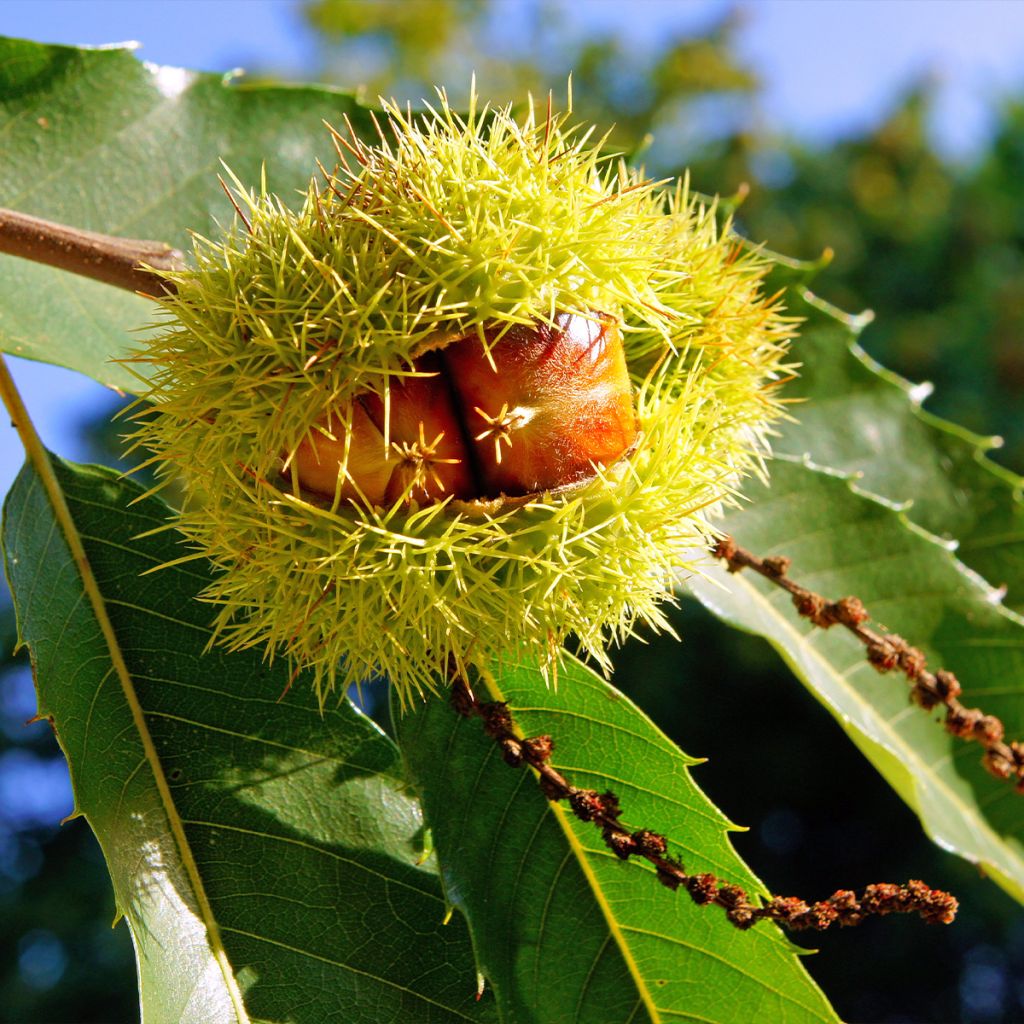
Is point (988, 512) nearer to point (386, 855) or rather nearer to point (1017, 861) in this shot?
point (1017, 861)

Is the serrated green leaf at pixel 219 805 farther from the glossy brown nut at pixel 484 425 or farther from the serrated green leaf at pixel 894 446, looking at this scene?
the serrated green leaf at pixel 894 446

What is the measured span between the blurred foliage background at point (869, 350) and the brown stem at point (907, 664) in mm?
6244

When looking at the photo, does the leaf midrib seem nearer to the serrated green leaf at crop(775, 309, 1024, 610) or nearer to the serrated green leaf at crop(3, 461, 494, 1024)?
the serrated green leaf at crop(3, 461, 494, 1024)

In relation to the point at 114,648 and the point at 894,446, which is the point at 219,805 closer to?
the point at 114,648

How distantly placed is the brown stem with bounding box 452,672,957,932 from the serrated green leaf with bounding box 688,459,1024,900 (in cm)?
55

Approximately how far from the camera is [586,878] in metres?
1.35

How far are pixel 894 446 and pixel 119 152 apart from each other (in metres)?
1.57

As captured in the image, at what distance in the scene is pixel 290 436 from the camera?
1.11 m

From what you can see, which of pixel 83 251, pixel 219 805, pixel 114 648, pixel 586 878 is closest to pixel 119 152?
pixel 83 251

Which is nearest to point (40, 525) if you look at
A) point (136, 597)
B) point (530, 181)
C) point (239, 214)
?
point (136, 597)

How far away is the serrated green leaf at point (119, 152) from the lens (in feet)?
5.60

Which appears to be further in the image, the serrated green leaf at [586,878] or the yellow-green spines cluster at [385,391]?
the serrated green leaf at [586,878]

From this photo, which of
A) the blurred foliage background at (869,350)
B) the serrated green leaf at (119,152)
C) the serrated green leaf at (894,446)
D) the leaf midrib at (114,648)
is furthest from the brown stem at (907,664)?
the blurred foliage background at (869,350)

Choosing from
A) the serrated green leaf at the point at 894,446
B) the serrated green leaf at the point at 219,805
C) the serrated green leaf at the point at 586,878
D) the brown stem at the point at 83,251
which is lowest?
the serrated green leaf at the point at 219,805
